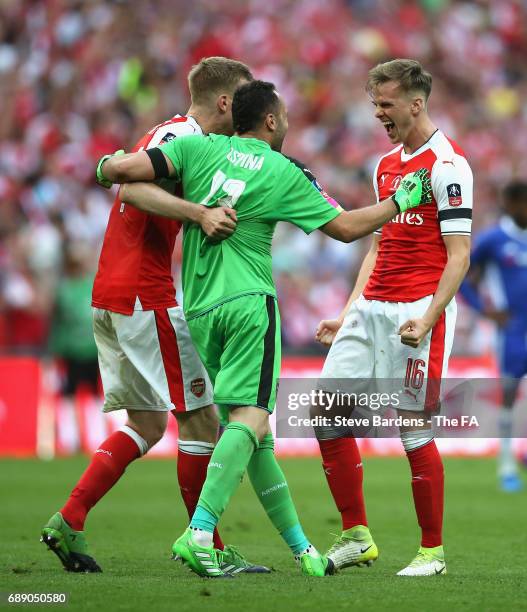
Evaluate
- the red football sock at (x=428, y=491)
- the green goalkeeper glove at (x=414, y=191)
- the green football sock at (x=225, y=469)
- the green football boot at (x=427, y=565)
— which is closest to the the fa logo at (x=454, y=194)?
the green goalkeeper glove at (x=414, y=191)

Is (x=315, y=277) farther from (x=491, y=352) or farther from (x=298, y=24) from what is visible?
(x=298, y=24)

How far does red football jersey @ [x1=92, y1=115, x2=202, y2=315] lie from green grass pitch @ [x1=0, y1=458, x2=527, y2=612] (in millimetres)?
1404

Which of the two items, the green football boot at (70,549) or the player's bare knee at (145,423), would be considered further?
the player's bare knee at (145,423)

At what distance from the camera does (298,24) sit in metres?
20.2

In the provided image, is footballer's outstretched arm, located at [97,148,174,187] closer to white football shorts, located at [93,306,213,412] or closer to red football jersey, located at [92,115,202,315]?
red football jersey, located at [92,115,202,315]

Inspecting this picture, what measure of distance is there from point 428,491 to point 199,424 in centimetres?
125

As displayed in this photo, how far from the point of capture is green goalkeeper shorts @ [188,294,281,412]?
229 inches

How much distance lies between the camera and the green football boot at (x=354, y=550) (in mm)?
6418

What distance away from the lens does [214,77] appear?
652cm

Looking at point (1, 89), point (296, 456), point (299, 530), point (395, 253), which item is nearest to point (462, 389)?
point (395, 253)

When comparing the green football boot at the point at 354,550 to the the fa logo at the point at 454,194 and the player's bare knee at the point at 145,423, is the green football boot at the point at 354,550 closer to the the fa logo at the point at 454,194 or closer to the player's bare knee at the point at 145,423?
the player's bare knee at the point at 145,423

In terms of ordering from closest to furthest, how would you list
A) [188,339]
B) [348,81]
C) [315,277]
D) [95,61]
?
[188,339]
[315,277]
[95,61]
[348,81]

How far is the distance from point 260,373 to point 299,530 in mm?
865

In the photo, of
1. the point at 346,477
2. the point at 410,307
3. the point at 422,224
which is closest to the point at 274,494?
the point at 346,477
